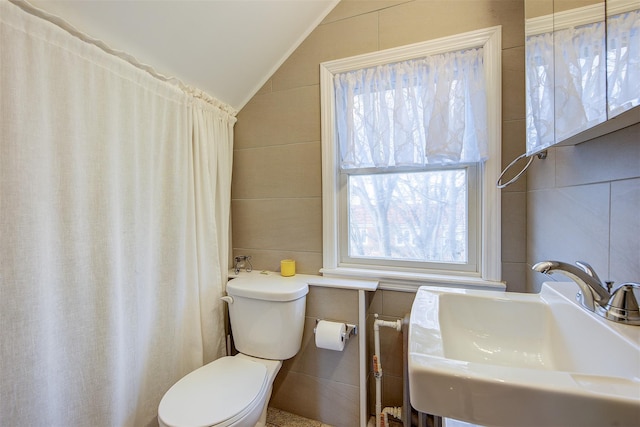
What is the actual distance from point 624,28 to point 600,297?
57 cm

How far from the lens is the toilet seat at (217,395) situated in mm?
940

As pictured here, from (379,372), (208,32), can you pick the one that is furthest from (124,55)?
(379,372)

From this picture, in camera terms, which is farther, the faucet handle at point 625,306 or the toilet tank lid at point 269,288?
the toilet tank lid at point 269,288

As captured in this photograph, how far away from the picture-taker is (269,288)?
135cm

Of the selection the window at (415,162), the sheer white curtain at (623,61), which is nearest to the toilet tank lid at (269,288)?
the window at (415,162)

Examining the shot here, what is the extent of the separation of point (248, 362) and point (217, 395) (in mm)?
233

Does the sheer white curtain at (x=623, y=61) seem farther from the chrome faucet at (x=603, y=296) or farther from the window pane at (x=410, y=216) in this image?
the window pane at (x=410, y=216)

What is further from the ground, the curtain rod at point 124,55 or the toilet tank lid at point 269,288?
the curtain rod at point 124,55

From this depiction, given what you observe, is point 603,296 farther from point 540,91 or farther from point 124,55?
point 124,55

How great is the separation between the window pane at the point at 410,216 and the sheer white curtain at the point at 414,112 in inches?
5.1

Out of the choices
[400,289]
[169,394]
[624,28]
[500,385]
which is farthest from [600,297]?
[169,394]

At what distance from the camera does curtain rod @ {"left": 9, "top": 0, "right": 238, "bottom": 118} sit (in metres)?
0.80

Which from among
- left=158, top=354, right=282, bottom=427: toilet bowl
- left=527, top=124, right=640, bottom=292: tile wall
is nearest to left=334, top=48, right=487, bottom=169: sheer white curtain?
left=527, top=124, right=640, bottom=292: tile wall

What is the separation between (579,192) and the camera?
2.59 ft
